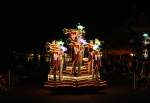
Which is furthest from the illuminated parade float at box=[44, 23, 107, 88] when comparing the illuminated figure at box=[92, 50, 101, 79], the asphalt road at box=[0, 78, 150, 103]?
the asphalt road at box=[0, 78, 150, 103]

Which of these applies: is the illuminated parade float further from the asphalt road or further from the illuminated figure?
the asphalt road

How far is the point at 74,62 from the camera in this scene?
82.4ft

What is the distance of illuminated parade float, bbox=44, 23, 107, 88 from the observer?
25.1m

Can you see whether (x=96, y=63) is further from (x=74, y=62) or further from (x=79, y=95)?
(x=79, y=95)

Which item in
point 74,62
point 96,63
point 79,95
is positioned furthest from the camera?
point 96,63

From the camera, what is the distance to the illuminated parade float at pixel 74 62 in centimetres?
2511

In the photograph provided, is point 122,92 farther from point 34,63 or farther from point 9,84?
point 34,63

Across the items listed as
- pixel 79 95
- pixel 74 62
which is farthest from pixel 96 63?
pixel 79 95

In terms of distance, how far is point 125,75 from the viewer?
131 ft

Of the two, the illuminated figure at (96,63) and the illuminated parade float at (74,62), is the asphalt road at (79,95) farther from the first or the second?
the illuminated figure at (96,63)

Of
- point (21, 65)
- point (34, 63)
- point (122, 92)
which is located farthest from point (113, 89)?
point (34, 63)

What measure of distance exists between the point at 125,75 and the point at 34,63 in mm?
→ 7366

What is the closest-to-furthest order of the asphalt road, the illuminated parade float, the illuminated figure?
the asphalt road, the illuminated parade float, the illuminated figure

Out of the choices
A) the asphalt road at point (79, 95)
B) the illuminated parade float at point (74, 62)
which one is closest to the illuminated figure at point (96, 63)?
the illuminated parade float at point (74, 62)
